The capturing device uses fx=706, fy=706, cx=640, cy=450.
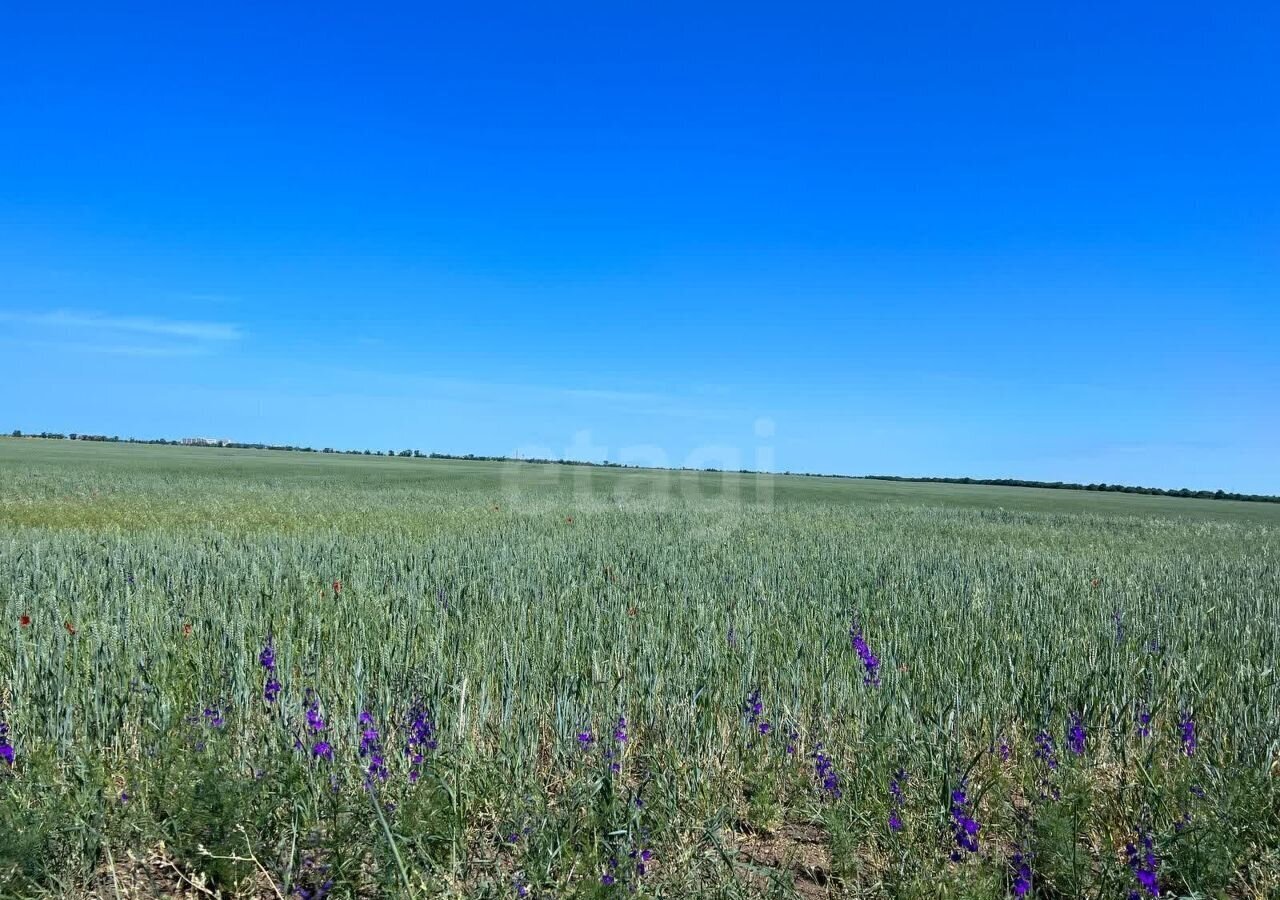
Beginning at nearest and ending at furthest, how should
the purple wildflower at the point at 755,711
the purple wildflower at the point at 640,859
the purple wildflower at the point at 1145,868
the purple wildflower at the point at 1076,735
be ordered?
1. the purple wildflower at the point at 1145,868
2. the purple wildflower at the point at 640,859
3. the purple wildflower at the point at 1076,735
4. the purple wildflower at the point at 755,711

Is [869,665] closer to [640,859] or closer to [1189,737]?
[1189,737]

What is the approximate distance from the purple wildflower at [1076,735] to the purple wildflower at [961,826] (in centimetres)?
87

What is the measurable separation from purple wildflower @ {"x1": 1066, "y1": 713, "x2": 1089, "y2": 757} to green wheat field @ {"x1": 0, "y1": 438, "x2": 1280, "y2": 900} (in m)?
0.05

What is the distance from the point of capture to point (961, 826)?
295 cm

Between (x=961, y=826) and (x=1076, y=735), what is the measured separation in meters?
1.20

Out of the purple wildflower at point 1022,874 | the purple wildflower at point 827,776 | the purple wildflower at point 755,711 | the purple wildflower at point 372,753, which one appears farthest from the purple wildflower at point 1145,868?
the purple wildflower at point 372,753

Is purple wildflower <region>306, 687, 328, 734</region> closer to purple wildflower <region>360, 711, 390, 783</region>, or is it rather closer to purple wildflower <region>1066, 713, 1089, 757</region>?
purple wildflower <region>360, 711, 390, 783</region>

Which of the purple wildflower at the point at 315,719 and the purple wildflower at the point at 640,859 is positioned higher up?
the purple wildflower at the point at 315,719

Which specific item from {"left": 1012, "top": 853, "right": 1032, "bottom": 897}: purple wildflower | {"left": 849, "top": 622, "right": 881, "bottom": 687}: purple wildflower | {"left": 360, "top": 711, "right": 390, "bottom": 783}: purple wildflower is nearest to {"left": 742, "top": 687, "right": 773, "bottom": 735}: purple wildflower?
{"left": 849, "top": 622, "right": 881, "bottom": 687}: purple wildflower

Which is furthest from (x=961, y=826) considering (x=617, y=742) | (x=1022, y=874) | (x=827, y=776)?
(x=617, y=742)

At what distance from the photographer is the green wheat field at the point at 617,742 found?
281 cm

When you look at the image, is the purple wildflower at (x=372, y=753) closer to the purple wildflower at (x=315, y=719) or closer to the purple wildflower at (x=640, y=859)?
the purple wildflower at (x=315, y=719)

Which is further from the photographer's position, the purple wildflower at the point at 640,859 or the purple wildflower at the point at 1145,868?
the purple wildflower at the point at 640,859

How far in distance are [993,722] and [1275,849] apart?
51.8 inches
